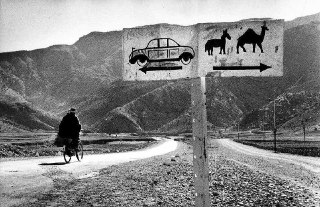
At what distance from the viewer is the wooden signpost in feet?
10.8

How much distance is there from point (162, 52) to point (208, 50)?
426 millimetres

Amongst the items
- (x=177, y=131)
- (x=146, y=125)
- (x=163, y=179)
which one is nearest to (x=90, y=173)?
(x=163, y=179)

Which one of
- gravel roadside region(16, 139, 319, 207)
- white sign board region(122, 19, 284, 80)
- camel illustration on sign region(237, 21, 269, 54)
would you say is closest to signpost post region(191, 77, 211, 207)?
white sign board region(122, 19, 284, 80)

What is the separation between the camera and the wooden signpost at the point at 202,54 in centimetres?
328

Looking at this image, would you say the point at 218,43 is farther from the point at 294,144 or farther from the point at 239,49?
the point at 294,144

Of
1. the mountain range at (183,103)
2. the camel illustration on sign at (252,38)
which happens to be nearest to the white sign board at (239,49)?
the camel illustration on sign at (252,38)

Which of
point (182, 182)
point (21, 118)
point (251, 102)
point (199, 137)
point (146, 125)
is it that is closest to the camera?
point (199, 137)

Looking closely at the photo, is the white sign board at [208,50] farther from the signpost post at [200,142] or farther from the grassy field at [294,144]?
the grassy field at [294,144]

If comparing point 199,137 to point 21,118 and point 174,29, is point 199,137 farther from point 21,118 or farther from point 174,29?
point 21,118

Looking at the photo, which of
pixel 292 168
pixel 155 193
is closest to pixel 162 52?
pixel 155 193

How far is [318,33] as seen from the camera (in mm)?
196500

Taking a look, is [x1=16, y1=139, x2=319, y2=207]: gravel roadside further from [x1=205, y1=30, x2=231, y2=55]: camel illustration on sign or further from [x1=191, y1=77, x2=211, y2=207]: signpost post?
[x1=205, y1=30, x2=231, y2=55]: camel illustration on sign

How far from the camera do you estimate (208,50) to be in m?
3.35

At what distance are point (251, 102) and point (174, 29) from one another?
559ft
